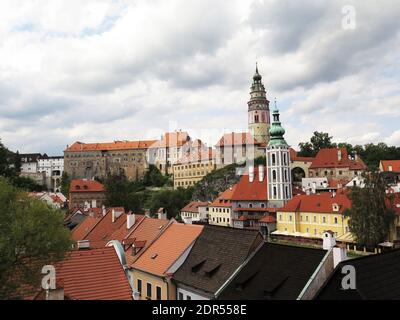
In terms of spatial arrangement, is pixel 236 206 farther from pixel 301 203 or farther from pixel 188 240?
pixel 188 240

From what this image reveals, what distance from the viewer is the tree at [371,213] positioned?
35.6m

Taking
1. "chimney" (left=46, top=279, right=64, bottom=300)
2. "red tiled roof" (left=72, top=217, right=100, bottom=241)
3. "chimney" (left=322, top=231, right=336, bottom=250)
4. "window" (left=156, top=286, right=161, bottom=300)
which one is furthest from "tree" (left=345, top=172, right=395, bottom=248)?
"chimney" (left=46, top=279, right=64, bottom=300)

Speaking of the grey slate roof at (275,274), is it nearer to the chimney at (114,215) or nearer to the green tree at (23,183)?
the green tree at (23,183)

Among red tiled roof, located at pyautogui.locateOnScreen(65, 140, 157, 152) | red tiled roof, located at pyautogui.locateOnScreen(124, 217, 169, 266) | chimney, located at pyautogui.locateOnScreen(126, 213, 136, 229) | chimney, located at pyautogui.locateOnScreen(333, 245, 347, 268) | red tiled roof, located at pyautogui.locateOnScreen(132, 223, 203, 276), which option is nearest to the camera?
chimney, located at pyautogui.locateOnScreen(333, 245, 347, 268)

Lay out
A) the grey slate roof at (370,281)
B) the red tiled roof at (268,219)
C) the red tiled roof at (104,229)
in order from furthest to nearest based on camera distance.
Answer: the red tiled roof at (268,219) → the red tiled roof at (104,229) → the grey slate roof at (370,281)

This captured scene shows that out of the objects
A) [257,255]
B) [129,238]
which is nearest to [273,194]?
[129,238]

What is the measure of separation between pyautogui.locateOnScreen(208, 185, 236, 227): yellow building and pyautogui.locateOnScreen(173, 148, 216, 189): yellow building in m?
27.4

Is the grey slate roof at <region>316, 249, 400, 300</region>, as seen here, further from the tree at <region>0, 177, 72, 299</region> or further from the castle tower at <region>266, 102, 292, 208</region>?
the castle tower at <region>266, 102, 292, 208</region>

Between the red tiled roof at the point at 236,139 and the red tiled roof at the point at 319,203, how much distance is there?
132 feet

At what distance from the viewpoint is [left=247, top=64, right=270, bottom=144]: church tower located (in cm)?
9939

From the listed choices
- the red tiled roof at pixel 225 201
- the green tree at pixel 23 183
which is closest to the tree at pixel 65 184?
the green tree at pixel 23 183

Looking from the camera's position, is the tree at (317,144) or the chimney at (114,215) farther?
the tree at (317,144)

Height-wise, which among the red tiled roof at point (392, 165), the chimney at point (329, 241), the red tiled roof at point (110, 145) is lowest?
the chimney at point (329, 241)
